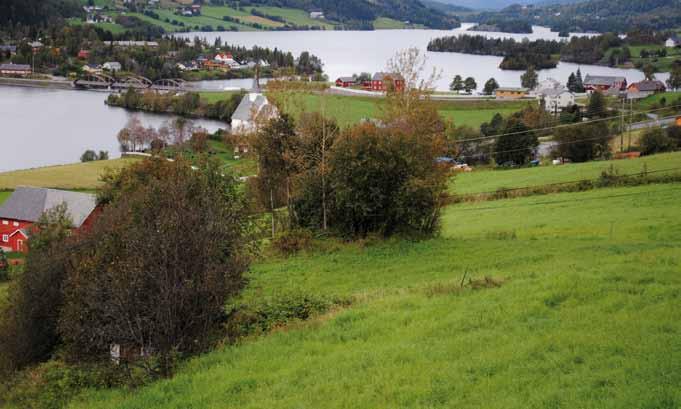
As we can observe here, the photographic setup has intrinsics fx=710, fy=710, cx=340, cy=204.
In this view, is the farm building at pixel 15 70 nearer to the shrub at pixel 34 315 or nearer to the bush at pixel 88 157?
the bush at pixel 88 157

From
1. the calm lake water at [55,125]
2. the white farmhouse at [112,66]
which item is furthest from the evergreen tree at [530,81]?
the white farmhouse at [112,66]

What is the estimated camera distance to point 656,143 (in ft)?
111

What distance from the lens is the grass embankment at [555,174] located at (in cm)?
2580

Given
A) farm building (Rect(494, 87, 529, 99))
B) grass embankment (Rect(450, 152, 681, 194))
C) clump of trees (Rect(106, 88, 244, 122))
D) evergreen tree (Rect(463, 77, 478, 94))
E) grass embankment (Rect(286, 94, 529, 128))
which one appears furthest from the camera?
evergreen tree (Rect(463, 77, 478, 94))

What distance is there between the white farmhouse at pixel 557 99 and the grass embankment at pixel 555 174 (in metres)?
38.5

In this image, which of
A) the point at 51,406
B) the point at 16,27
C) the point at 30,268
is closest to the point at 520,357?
the point at 51,406

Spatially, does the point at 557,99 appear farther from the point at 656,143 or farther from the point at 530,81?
the point at 656,143

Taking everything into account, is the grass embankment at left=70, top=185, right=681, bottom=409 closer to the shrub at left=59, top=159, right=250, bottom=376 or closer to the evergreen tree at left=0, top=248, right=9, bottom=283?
the shrub at left=59, top=159, right=250, bottom=376

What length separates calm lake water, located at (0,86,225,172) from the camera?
55.2 m

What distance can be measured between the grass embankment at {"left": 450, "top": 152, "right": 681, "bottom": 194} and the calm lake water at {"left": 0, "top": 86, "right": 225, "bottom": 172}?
116 ft

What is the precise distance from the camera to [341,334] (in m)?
9.52

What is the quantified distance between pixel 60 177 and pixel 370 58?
301 ft

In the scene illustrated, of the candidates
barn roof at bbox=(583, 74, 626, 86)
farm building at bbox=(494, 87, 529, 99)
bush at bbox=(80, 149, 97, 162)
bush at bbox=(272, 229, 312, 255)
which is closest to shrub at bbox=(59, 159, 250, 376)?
bush at bbox=(272, 229, 312, 255)

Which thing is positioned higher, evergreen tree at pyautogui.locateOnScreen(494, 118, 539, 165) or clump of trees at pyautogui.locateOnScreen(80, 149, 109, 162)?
evergreen tree at pyautogui.locateOnScreen(494, 118, 539, 165)
